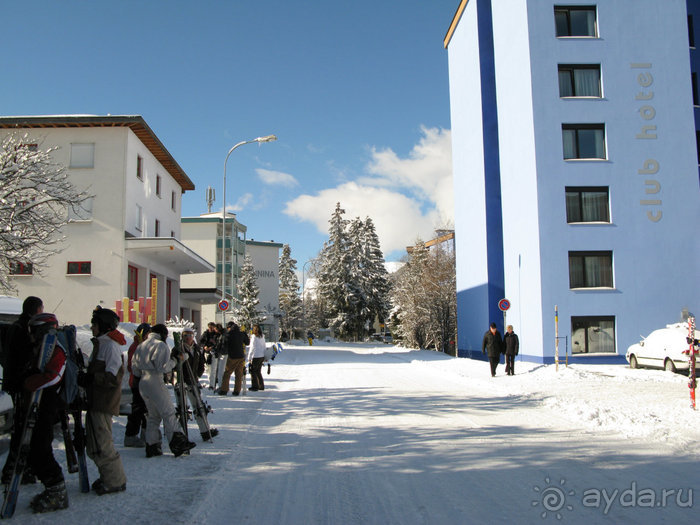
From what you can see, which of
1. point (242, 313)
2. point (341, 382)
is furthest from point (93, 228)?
point (242, 313)

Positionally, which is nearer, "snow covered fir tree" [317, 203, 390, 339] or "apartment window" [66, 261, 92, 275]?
"apartment window" [66, 261, 92, 275]

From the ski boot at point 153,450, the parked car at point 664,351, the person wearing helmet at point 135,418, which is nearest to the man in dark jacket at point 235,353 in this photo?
the person wearing helmet at point 135,418

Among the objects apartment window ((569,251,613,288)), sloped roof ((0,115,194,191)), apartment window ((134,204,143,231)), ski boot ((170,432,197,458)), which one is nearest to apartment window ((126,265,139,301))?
apartment window ((134,204,143,231))

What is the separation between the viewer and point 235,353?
1246 centimetres

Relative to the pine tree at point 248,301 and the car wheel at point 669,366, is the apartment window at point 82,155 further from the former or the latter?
the pine tree at point 248,301

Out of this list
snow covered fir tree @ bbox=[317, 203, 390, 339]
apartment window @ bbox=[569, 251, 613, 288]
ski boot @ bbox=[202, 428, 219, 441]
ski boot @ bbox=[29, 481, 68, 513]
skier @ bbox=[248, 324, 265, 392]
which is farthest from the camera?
snow covered fir tree @ bbox=[317, 203, 390, 339]

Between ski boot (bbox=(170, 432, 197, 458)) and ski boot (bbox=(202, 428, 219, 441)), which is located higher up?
ski boot (bbox=(170, 432, 197, 458))

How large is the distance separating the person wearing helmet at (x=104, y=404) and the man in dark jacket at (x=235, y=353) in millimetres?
6966

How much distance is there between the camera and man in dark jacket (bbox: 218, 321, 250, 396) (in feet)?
40.7

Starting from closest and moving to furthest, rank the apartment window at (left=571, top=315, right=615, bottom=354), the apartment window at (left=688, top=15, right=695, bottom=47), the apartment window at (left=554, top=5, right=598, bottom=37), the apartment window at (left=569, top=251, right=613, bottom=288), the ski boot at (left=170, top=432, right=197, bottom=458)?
the ski boot at (left=170, top=432, right=197, bottom=458) < the apartment window at (left=571, top=315, right=615, bottom=354) < the apartment window at (left=569, top=251, right=613, bottom=288) < the apartment window at (left=554, top=5, right=598, bottom=37) < the apartment window at (left=688, top=15, right=695, bottom=47)

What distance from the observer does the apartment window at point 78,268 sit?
80.9 feet

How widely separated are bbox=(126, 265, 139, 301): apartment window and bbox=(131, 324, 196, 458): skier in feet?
67.9

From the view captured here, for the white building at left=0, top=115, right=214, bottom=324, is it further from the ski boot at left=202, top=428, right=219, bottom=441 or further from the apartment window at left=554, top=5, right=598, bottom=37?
the apartment window at left=554, top=5, right=598, bottom=37

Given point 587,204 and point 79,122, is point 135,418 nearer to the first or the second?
point 79,122
